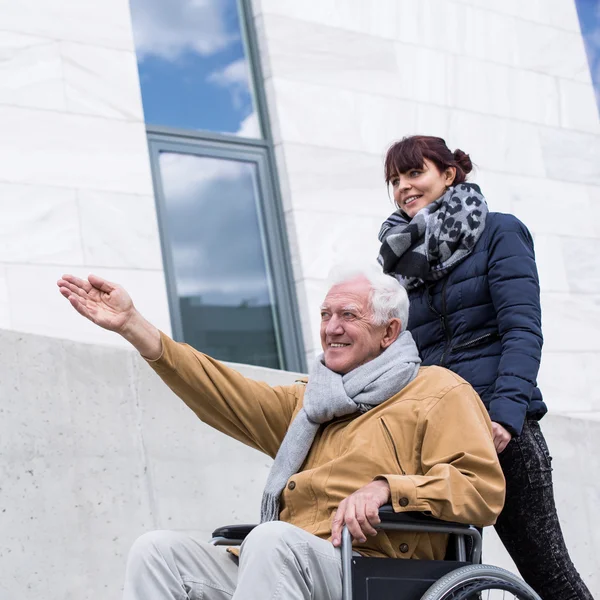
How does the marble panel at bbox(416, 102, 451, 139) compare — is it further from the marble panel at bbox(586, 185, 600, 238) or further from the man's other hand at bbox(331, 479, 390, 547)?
the man's other hand at bbox(331, 479, 390, 547)

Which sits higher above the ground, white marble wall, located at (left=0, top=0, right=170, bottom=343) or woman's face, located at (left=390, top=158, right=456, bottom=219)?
white marble wall, located at (left=0, top=0, right=170, bottom=343)

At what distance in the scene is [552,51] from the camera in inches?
291

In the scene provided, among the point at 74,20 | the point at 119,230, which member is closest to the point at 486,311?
the point at 119,230

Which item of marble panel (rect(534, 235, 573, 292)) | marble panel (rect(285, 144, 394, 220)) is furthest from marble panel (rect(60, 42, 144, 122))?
marble panel (rect(534, 235, 573, 292))

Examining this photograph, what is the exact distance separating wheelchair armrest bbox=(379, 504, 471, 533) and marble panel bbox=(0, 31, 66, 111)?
10.9ft

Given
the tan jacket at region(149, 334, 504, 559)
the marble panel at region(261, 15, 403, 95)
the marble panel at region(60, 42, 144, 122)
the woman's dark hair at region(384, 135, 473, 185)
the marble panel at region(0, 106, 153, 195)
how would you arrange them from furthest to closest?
the marble panel at region(261, 15, 403, 95) < the marble panel at region(60, 42, 144, 122) < the marble panel at region(0, 106, 153, 195) < the woman's dark hair at region(384, 135, 473, 185) < the tan jacket at region(149, 334, 504, 559)

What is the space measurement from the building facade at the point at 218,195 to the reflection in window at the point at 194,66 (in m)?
0.01

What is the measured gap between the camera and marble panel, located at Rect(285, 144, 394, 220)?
6.12 m

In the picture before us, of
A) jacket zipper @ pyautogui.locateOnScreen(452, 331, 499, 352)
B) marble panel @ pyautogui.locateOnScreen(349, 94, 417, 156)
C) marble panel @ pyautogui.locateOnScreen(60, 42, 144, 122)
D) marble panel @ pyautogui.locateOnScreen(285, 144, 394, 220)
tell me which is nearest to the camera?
jacket zipper @ pyautogui.locateOnScreen(452, 331, 499, 352)

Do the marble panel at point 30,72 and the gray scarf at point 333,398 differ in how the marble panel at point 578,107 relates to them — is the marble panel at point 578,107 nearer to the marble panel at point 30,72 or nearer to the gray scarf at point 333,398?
the marble panel at point 30,72

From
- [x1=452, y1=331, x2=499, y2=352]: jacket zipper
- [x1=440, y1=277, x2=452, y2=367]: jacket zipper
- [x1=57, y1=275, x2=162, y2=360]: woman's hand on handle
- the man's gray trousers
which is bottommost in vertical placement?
the man's gray trousers

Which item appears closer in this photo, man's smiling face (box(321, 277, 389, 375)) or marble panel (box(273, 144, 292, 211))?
man's smiling face (box(321, 277, 389, 375))

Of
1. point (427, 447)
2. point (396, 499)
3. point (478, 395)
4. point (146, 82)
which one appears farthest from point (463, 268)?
point (146, 82)

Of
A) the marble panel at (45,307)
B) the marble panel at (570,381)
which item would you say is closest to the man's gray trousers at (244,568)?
the marble panel at (45,307)
